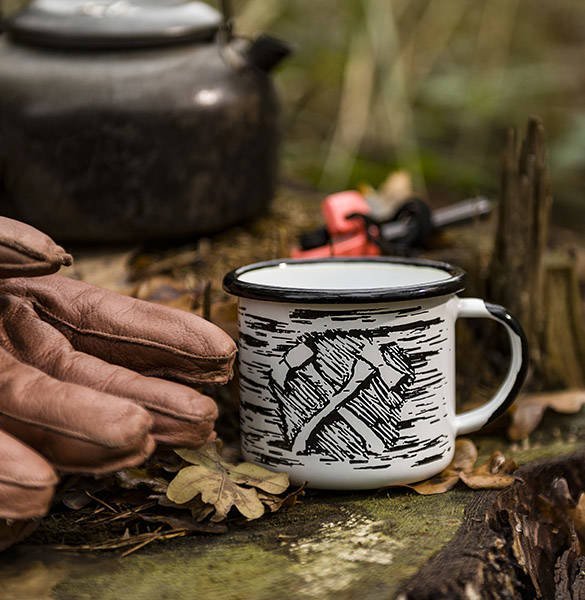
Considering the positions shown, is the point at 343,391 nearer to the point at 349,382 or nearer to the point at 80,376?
the point at 349,382

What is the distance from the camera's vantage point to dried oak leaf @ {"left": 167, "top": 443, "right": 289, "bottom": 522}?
118 cm

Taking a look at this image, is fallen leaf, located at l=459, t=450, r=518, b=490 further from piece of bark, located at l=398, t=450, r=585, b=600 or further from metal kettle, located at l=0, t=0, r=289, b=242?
metal kettle, located at l=0, t=0, r=289, b=242

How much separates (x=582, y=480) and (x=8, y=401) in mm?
854

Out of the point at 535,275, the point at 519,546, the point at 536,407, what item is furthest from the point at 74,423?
the point at 535,275

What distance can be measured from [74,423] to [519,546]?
545 millimetres

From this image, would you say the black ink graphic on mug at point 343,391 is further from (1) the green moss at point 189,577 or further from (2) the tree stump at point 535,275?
→ (2) the tree stump at point 535,275

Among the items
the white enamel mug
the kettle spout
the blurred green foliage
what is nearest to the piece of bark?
the white enamel mug

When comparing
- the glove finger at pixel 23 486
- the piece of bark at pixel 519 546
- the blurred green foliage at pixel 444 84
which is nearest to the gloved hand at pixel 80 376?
the glove finger at pixel 23 486

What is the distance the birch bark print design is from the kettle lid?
95 centimetres

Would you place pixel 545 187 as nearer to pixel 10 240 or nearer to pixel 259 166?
pixel 259 166

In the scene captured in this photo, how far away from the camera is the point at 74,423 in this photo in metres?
1.03

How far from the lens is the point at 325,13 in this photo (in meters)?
4.64

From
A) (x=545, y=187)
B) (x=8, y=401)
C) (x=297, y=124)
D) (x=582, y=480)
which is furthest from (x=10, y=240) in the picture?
(x=297, y=124)

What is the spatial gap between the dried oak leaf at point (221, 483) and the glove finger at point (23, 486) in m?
0.21
